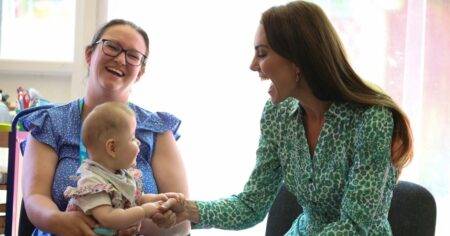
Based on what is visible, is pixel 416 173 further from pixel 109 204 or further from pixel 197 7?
pixel 109 204

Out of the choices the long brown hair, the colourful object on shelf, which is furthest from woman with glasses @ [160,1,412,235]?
the colourful object on shelf

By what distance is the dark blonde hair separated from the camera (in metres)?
1.29

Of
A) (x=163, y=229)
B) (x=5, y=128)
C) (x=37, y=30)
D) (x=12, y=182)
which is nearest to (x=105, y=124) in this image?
(x=163, y=229)

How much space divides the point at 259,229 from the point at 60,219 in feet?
4.63

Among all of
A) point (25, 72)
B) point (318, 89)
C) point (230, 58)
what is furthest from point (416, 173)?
point (25, 72)

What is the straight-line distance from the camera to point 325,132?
145 cm

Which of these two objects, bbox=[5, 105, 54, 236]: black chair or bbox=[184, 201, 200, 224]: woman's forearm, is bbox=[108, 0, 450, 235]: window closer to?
bbox=[5, 105, 54, 236]: black chair

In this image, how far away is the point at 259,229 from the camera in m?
2.69

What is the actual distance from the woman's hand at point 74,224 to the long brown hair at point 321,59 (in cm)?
66

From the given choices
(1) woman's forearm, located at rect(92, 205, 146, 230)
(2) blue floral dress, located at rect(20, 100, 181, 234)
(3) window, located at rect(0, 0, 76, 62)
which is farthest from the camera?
(3) window, located at rect(0, 0, 76, 62)

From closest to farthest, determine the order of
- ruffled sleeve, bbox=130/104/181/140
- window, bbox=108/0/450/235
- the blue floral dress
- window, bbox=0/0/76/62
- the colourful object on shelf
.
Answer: the blue floral dress < ruffled sleeve, bbox=130/104/181/140 < the colourful object on shelf < window, bbox=108/0/450/235 < window, bbox=0/0/76/62

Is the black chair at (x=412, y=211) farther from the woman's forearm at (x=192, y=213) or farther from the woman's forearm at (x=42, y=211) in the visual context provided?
the woman's forearm at (x=42, y=211)

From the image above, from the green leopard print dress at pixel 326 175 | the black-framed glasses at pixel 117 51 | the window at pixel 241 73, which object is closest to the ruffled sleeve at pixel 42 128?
the black-framed glasses at pixel 117 51

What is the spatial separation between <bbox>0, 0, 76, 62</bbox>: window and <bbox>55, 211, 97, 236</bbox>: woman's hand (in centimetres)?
149
